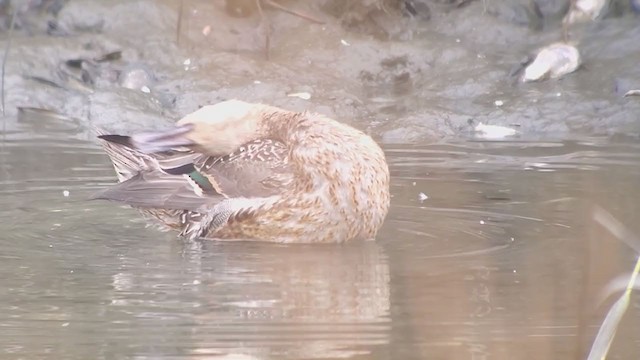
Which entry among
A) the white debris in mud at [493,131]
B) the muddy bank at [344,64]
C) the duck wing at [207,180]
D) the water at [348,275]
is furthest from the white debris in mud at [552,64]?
the duck wing at [207,180]

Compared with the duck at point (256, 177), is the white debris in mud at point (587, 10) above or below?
above

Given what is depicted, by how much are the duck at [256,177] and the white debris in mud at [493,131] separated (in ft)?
10.3

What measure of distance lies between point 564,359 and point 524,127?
20.3 ft

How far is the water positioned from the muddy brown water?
17 mm

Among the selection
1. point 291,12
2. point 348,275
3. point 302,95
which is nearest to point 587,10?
point 291,12

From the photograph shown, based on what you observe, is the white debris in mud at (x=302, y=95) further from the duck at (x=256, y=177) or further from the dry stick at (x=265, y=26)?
the duck at (x=256, y=177)

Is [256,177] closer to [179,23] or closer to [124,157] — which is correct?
[124,157]

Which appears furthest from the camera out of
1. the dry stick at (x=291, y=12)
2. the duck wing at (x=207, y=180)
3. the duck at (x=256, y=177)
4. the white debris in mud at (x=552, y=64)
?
the dry stick at (x=291, y=12)

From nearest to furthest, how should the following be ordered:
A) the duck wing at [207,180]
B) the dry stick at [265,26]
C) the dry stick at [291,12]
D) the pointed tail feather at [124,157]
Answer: the duck wing at [207,180], the pointed tail feather at [124,157], the dry stick at [265,26], the dry stick at [291,12]

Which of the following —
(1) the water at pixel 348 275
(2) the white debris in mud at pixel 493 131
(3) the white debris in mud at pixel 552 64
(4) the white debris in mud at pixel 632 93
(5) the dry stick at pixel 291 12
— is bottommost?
(1) the water at pixel 348 275

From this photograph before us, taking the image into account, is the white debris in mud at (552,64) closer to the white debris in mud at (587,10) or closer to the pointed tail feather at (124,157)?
the white debris in mud at (587,10)

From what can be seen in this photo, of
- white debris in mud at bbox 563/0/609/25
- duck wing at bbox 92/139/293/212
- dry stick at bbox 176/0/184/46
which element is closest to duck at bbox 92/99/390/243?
duck wing at bbox 92/139/293/212

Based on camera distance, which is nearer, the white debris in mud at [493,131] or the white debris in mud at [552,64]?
the white debris in mud at [493,131]

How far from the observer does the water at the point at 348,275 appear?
5098 millimetres
